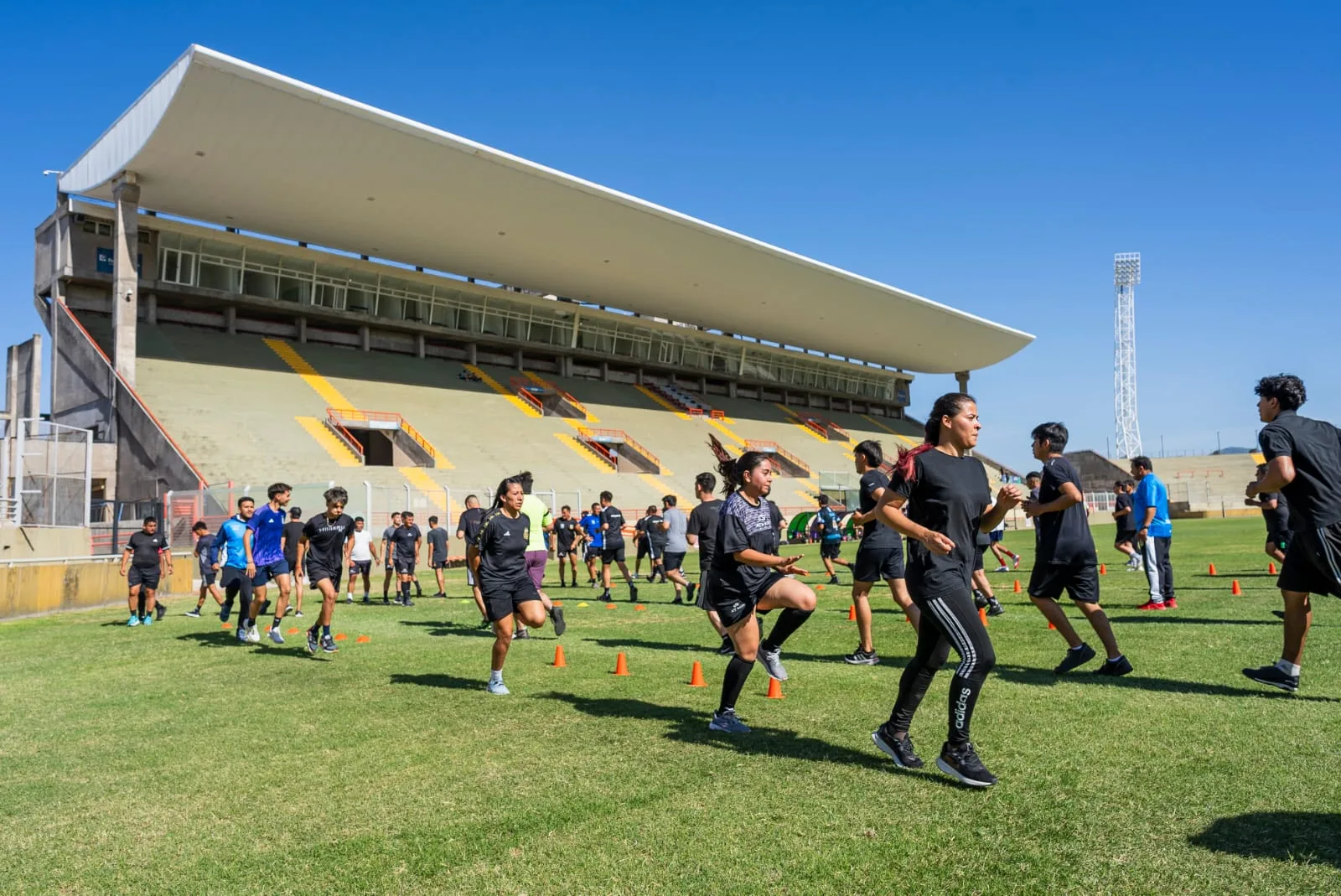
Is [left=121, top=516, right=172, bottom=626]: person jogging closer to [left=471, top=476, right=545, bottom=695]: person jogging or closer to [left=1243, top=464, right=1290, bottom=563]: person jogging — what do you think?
[left=471, top=476, right=545, bottom=695]: person jogging

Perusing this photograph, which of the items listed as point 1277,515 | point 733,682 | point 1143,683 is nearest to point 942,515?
point 733,682

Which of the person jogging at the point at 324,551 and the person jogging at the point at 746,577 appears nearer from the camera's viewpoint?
the person jogging at the point at 746,577

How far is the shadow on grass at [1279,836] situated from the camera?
11.0 ft

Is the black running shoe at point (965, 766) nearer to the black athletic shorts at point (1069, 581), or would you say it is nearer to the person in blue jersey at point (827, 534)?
the black athletic shorts at point (1069, 581)

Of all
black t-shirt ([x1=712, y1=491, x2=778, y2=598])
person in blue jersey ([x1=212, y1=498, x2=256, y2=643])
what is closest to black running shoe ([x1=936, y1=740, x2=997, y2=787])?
black t-shirt ([x1=712, y1=491, x2=778, y2=598])

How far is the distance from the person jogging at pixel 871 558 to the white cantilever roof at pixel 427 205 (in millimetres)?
21519

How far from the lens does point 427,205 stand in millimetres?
31406

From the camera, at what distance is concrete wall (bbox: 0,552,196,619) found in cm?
1445

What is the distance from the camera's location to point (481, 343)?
42812mm

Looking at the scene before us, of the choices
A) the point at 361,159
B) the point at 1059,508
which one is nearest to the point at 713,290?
the point at 361,159

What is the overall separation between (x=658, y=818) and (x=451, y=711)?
2887mm

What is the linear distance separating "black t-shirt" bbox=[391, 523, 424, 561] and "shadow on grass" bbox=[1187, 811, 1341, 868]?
13.7 meters

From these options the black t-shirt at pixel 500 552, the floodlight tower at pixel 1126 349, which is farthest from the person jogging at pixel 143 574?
the floodlight tower at pixel 1126 349

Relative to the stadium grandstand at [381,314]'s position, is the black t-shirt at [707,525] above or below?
below
